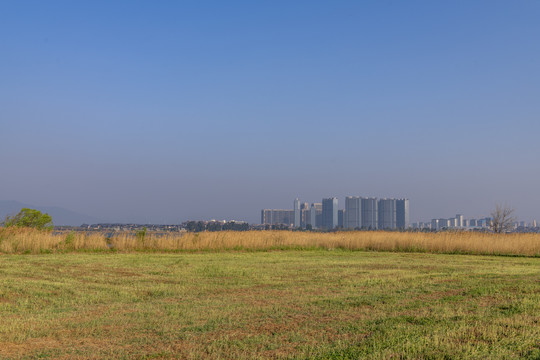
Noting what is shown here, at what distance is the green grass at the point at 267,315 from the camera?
5887 mm

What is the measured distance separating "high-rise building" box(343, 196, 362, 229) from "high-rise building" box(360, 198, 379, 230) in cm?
95

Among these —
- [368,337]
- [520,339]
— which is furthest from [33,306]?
[520,339]

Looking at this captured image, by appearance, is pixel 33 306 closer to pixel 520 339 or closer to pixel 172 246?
pixel 520 339

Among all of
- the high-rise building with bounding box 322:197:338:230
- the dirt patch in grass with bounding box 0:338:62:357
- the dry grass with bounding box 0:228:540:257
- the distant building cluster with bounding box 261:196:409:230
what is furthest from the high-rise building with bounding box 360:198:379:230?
the dirt patch in grass with bounding box 0:338:62:357

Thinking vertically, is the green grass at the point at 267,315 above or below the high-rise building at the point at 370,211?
below

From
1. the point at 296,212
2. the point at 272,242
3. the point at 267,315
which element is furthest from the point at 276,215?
the point at 267,315

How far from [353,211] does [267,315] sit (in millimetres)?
143975

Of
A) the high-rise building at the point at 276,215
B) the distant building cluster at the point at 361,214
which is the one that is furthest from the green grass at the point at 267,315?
the high-rise building at the point at 276,215

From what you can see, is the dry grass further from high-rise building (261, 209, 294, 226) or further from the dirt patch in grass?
high-rise building (261, 209, 294, 226)

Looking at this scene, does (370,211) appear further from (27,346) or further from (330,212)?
(27,346)

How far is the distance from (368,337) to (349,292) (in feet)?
14.8

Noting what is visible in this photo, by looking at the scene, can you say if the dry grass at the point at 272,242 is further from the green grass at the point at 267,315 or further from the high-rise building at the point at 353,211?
the high-rise building at the point at 353,211

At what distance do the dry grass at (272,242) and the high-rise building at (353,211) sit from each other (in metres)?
119

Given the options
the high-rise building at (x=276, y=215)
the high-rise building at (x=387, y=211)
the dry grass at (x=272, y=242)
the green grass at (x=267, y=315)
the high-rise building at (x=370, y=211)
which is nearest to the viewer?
the green grass at (x=267, y=315)
